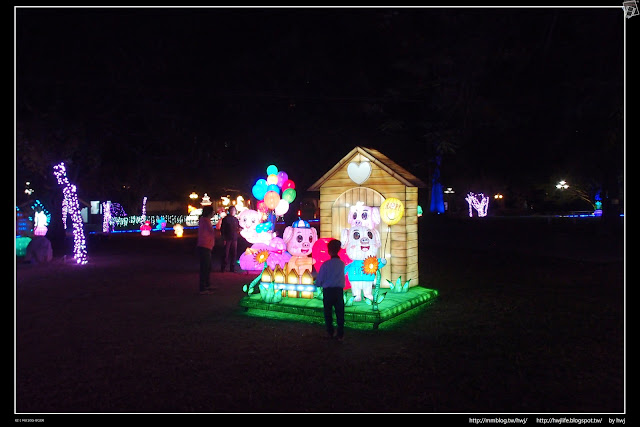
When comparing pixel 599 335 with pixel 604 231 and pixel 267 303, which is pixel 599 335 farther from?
pixel 604 231

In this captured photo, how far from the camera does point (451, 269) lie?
49.4 feet

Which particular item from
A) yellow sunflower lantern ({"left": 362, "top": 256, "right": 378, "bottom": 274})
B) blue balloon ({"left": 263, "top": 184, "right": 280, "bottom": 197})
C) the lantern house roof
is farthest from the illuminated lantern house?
blue balloon ({"left": 263, "top": 184, "right": 280, "bottom": 197})

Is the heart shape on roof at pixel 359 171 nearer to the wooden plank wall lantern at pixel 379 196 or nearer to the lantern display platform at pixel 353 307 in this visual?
the wooden plank wall lantern at pixel 379 196

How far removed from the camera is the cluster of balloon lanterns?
11.9m

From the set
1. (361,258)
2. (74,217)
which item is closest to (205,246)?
(361,258)

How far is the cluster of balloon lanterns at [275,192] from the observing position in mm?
11906

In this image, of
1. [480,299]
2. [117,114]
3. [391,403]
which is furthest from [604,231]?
[391,403]

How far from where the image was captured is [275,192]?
12.0 metres

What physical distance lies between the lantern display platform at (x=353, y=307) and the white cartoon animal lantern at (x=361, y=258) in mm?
239

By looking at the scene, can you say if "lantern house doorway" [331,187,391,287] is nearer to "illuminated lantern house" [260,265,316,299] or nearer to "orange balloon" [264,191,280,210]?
"illuminated lantern house" [260,265,316,299]

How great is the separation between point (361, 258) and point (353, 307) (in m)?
0.94

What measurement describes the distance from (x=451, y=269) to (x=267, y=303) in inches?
309

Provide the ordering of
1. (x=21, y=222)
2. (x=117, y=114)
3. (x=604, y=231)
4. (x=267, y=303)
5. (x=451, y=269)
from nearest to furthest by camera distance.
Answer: (x=267, y=303) < (x=451, y=269) < (x=21, y=222) < (x=117, y=114) < (x=604, y=231)

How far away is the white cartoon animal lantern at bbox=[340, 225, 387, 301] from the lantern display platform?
24 cm
